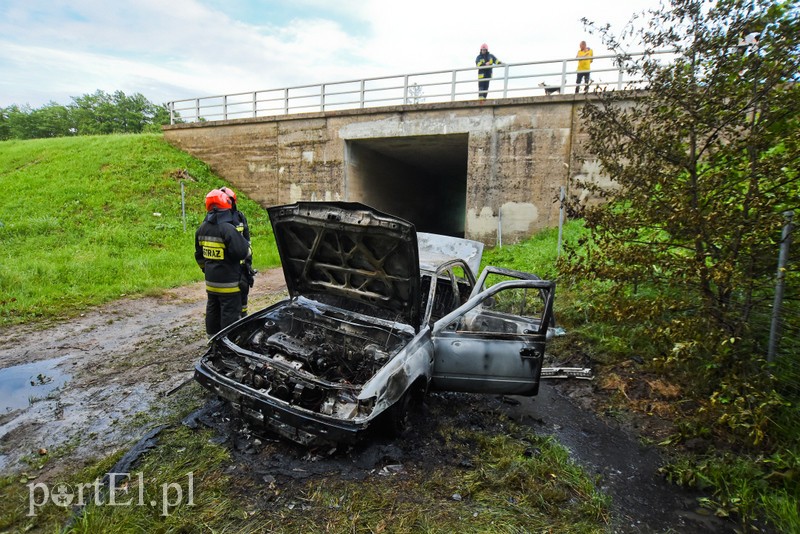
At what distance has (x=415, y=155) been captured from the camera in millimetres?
16312

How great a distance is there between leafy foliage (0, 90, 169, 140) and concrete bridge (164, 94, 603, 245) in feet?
93.4

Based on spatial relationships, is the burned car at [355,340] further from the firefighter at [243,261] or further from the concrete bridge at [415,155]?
the concrete bridge at [415,155]

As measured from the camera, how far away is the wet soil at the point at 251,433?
3.01m

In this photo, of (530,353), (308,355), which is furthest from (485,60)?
(308,355)

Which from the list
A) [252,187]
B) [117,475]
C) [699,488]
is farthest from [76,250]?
[699,488]

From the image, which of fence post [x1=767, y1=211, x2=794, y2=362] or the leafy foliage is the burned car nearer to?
fence post [x1=767, y1=211, x2=794, y2=362]

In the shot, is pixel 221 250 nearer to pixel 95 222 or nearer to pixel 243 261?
pixel 243 261

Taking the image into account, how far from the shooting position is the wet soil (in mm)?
3006

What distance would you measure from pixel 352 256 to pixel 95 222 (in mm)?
11535

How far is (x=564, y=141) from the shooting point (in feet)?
38.0

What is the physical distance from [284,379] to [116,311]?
5.16 meters

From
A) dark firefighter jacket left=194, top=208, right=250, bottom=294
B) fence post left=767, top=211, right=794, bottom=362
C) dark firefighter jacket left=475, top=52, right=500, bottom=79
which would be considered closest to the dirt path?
dark firefighter jacket left=194, top=208, right=250, bottom=294

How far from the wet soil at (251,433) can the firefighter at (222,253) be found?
2.97 feet

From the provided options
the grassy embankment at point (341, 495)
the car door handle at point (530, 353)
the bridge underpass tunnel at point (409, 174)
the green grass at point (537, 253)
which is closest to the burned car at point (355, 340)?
the car door handle at point (530, 353)
